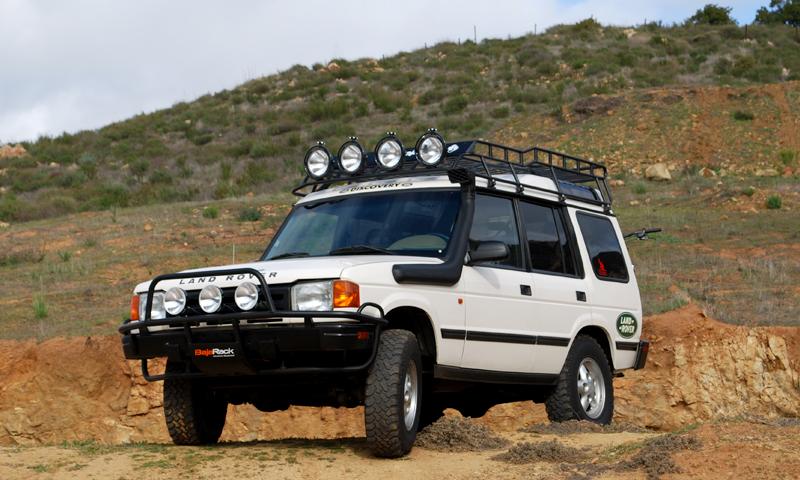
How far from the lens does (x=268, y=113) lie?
A: 42719 mm

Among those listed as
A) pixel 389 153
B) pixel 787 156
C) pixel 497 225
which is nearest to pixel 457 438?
pixel 497 225

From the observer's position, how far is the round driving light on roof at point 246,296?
6693 millimetres

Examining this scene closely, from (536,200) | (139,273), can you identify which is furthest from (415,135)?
(536,200)

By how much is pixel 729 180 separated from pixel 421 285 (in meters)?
21.2

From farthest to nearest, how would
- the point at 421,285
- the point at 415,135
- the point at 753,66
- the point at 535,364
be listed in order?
1. the point at 753,66
2. the point at 415,135
3. the point at 535,364
4. the point at 421,285

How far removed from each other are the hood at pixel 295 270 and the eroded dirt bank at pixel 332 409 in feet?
19.0

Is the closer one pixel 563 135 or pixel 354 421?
pixel 354 421

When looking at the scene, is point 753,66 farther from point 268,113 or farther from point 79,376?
point 79,376

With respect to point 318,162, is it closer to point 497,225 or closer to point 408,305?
point 497,225

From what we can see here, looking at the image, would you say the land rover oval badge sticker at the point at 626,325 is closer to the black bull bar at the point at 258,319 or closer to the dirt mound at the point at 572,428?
the dirt mound at the point at 572,428

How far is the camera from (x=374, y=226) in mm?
8203

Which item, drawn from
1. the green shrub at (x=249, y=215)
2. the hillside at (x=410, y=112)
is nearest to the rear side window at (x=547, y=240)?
the green shrub at (x=249, y=215)

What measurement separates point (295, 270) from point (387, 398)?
1005 millimetres

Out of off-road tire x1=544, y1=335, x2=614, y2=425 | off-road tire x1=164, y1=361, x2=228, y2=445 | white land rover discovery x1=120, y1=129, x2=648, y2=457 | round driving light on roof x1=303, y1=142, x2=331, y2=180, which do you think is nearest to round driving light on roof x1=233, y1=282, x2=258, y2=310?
white land rover discovery x1=120, y1=129, x2=648, y2=457
